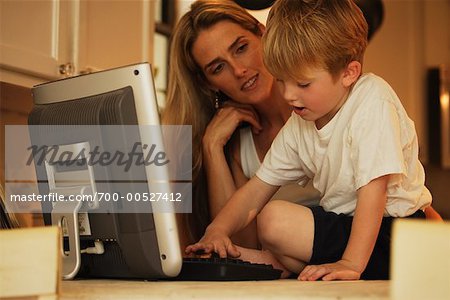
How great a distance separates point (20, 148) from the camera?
2027 mm

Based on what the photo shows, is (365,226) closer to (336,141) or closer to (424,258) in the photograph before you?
(336,141)

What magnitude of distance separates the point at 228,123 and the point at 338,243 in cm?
60

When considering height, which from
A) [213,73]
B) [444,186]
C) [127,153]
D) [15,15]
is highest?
[15,15]

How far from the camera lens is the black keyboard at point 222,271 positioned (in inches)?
39.9

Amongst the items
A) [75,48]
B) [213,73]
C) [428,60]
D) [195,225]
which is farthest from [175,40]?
[428,60]

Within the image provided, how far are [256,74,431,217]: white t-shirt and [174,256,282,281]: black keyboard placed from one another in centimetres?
26

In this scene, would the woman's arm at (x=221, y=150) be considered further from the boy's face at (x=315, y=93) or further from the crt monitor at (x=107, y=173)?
the crt monitor at (x=107, y=173)

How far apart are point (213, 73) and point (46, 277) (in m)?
1.16

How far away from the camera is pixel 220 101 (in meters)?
1.87

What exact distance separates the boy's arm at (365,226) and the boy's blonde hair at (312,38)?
243mm

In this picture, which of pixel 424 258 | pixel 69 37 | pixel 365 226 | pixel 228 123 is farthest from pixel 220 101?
pixel 424 258

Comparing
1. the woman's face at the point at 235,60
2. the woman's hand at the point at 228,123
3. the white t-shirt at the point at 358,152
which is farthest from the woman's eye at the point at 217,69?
the white t-shirt at the point at 358,152

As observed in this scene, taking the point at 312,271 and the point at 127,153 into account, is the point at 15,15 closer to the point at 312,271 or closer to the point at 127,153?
the point at 127,153

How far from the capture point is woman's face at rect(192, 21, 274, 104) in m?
1.67
